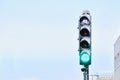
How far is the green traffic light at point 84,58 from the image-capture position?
9823 millimetres

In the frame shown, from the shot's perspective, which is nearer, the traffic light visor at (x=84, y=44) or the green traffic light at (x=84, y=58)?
the green traffic light at (x=84, y=58)

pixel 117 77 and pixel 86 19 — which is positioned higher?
pixel 117 77

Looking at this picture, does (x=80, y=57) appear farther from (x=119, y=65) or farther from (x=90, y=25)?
(x=119, y=65)

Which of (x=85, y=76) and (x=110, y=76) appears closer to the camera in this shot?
(x=85, y=76)

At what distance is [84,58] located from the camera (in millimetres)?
9859

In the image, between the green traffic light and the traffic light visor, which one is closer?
the green traffic light

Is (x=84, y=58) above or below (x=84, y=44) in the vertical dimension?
below

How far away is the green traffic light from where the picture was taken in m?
9.82

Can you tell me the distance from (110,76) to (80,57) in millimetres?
129078

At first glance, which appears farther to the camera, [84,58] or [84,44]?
[84,44]

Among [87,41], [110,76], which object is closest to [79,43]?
[87,41]

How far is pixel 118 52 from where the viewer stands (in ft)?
271

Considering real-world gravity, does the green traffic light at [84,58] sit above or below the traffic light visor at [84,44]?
below

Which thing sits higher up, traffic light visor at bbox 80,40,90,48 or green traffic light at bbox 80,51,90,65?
traffic light visor at bbox 80,40,90,48
